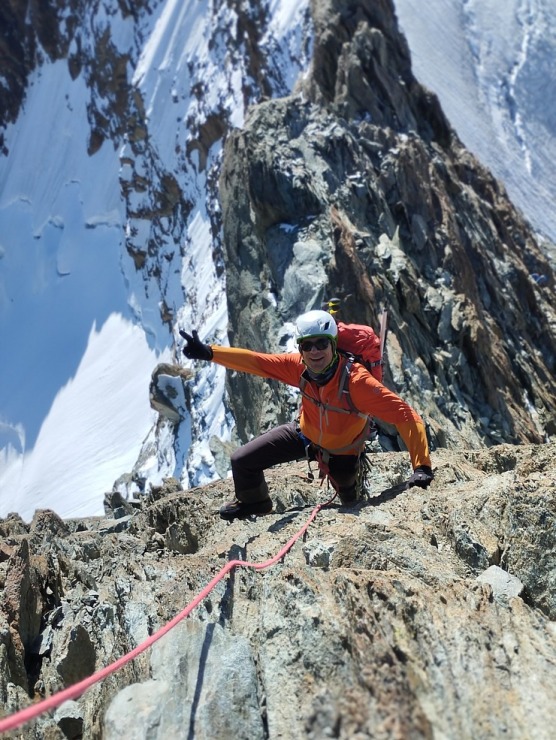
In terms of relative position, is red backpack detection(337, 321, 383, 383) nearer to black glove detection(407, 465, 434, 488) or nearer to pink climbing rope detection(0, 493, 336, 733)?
black glove detection(407, 465, 434, 488)

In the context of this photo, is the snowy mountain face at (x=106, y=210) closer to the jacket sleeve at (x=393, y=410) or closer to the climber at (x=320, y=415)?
the climber at (x=320, y=415)

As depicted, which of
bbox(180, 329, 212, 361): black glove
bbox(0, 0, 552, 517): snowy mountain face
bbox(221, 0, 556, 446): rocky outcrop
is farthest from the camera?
bbox(0, 0, 552, 517): snowy mountain face

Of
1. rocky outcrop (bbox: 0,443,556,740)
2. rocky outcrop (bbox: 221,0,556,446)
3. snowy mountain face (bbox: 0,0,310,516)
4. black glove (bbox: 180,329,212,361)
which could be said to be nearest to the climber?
black glove (bbox: 180,329,212,361)

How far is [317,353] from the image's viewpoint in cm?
638

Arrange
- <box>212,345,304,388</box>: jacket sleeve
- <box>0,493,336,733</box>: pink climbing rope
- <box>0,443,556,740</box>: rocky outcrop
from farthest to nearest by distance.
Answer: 1. <box>212,345,304,388</box>: jacket sleeve
2. <box>0,443,556,740</box>: rocky outcrop
3. <box>0,493,336,733</box>: pink climbing rope

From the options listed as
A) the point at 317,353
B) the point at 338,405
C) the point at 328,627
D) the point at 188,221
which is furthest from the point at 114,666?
the point at 188,221

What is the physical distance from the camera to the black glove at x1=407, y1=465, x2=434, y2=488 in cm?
635

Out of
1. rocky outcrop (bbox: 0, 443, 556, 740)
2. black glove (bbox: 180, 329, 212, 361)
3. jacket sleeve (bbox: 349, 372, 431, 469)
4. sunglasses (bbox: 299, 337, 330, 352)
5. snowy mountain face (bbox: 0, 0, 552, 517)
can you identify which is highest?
snowy mountain face (bbox: 0, 0, 552, 517)

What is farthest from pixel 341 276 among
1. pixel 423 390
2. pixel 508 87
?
pixel 508 87

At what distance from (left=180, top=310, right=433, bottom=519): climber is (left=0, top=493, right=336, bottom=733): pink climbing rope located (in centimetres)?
58

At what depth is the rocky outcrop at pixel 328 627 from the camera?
3.26m

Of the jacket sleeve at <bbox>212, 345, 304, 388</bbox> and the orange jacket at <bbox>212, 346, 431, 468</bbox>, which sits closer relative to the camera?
the orange jacket at <bbox>212, 346, 431, 468</bbox>

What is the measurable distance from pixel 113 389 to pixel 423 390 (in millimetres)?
32331

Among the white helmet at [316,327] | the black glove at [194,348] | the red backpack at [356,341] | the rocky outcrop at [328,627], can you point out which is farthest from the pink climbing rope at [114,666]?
the black glove at [194,348]
